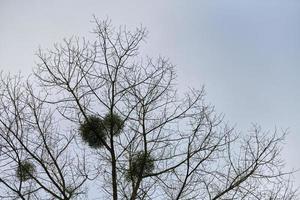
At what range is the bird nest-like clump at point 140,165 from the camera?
12156 millimetres

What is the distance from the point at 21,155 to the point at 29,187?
0.47m

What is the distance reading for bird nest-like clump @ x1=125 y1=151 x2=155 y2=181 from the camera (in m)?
12.2

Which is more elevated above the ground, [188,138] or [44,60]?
[44,60]

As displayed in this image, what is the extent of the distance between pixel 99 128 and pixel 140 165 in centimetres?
78

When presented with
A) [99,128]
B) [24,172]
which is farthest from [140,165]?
[24,172]

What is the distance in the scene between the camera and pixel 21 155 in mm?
12211

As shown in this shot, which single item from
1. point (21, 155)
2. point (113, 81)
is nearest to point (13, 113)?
point (21, 155)

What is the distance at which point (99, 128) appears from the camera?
40.5 ft

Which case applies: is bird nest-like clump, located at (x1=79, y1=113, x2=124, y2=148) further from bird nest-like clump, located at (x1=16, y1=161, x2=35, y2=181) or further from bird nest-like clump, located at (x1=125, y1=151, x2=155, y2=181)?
bird nest-like clump, located at (x1=16, y1=161, x2=35, y2=181)

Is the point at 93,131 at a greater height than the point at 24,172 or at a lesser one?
greater

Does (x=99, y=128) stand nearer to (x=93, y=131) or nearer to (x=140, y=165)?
(x=93, y=131)

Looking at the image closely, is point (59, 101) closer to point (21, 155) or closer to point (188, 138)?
point (21, 155)

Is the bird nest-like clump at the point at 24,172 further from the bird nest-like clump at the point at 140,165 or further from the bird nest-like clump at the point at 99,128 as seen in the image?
the bird nest-like clump at the point at 140,165

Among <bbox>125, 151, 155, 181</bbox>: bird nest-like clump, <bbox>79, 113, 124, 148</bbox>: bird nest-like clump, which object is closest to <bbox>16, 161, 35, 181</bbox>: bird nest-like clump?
<bbox>79, 113, 124, 148</bbox>: bird nest-like clump
